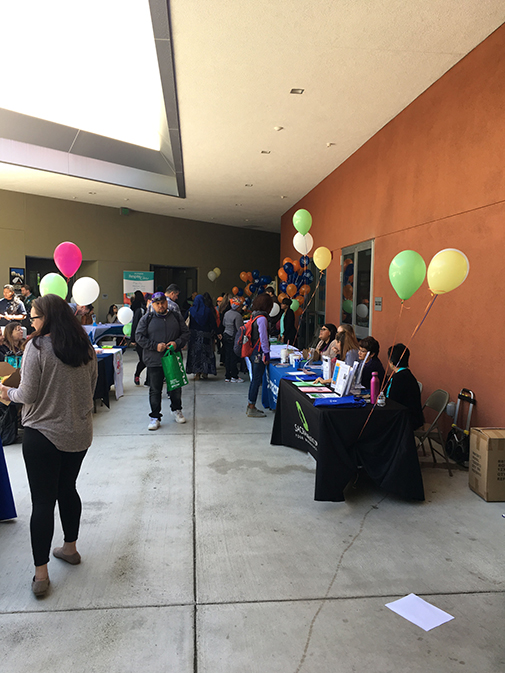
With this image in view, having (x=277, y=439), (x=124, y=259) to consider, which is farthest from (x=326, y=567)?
(x=124, y=259)

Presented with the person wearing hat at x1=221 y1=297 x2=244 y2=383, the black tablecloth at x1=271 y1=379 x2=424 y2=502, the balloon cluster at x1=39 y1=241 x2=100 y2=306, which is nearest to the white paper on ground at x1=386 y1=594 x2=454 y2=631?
the black tablecloth at x1=271 y1=379 x2=424 y2=502

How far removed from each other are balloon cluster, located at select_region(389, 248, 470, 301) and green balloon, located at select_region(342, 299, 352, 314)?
406 cm

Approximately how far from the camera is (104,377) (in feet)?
20.1

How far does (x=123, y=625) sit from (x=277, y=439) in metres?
2.79

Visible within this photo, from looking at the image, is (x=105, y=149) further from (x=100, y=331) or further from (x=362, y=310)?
(x=362, y=310)

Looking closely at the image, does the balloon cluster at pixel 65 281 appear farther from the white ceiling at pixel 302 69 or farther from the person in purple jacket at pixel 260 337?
the person in purple jacket at pixel 260 337

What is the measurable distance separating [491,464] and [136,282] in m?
12.0

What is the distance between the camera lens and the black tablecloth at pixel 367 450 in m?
3.46

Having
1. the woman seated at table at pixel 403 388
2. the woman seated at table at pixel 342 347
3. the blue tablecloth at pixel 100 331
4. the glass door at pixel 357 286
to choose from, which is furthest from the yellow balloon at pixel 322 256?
the blue tablecloth at pixel 100 331

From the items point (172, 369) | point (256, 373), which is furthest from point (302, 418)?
point (172, 369)

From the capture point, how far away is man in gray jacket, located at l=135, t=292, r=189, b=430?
17.5ft

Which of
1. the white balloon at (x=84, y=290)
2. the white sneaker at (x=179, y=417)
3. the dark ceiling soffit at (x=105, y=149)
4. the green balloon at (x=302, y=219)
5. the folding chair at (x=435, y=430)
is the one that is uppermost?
the dark ceiling soffit at (x=105, y=149)

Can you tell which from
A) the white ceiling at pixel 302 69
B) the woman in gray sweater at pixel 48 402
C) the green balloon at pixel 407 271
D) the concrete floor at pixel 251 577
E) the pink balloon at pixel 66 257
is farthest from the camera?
the pink balloon at pixel 66 257

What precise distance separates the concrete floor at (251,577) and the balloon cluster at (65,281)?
252cm
